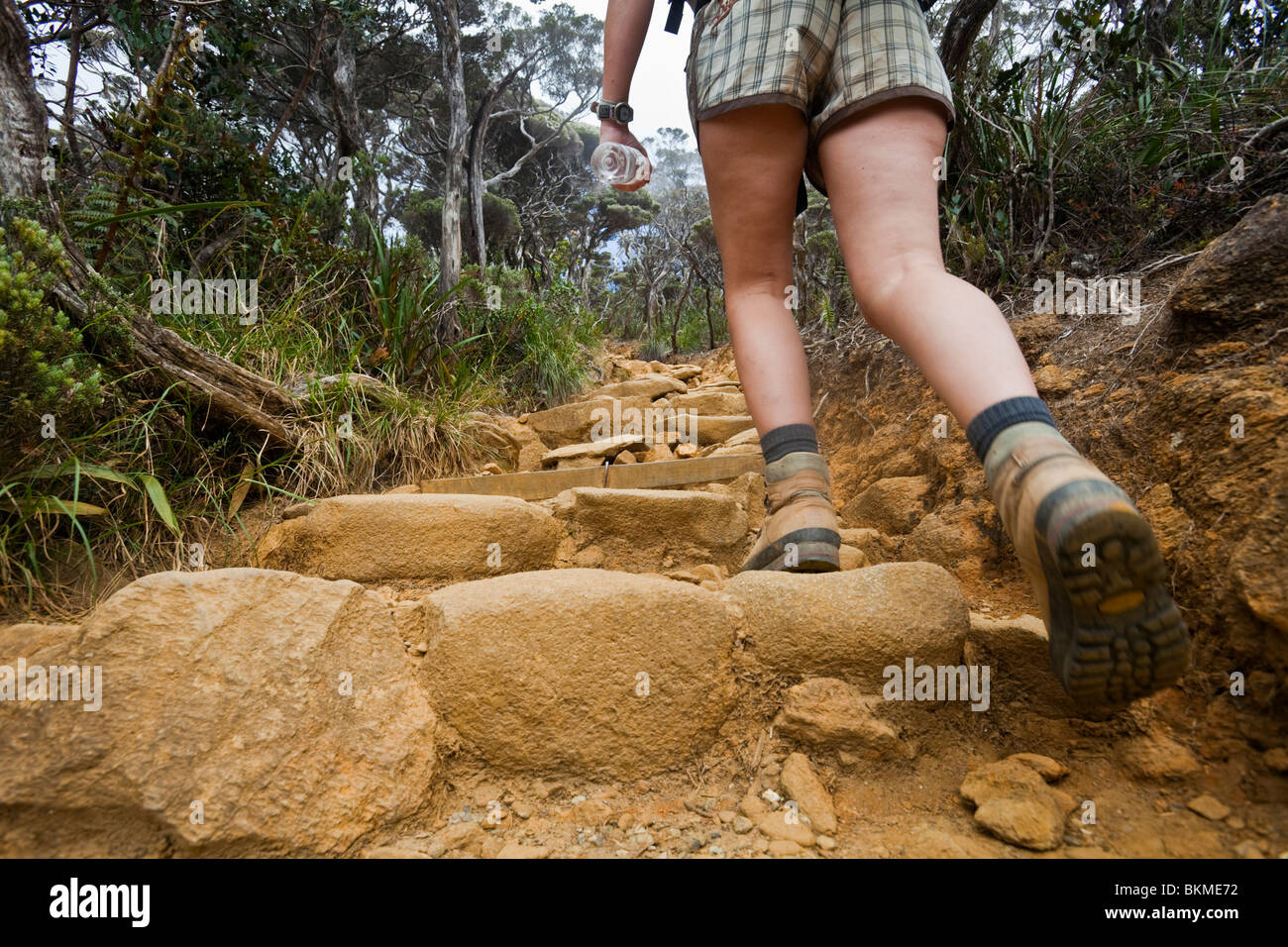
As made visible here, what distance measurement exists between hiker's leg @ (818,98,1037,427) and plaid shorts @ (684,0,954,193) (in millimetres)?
33

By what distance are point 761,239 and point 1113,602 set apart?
0.89 m

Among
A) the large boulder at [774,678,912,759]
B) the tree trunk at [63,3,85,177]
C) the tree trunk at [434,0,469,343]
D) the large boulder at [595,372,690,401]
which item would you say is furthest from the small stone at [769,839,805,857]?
the tree trunk at [434,0,469,343]

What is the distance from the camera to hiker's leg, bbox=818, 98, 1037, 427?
3.21 feet

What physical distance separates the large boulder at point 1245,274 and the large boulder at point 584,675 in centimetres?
104

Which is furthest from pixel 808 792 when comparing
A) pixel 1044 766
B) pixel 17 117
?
pixel 17 117

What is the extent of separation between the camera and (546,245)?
1402 centimetres

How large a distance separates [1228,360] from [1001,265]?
1.38m

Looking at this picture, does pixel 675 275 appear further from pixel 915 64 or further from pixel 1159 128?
pixel 915 64

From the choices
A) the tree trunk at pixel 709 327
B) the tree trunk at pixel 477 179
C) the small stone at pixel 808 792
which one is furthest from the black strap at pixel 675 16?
the tree trunk at pixel 709 327

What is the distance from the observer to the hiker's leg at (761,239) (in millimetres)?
1270

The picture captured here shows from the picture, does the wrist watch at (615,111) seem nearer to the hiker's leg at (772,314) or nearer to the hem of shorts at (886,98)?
the hiker's leg at (772,314)

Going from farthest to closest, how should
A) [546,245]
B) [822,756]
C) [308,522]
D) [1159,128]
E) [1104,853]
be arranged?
[546,245]
[1159,128]
[308,522]
[822,756]
[1104,853]

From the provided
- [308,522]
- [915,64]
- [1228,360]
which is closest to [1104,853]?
[1228,360]

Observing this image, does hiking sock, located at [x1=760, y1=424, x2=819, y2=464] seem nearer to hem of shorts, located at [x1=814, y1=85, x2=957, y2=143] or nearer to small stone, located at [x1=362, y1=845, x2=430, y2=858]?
hem of shorts, located at [x1=814, y1=85, x2=957, y2=143]
